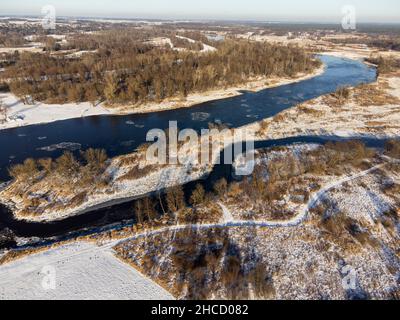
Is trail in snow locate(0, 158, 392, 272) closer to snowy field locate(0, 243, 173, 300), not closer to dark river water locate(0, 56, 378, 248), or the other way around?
snowy field locate(0, 243, 173, 300)

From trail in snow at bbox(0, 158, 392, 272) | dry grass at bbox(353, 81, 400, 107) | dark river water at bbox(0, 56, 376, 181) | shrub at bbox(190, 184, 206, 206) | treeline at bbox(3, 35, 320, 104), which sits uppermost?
treeline at bbox(3, 35, 320, 104)

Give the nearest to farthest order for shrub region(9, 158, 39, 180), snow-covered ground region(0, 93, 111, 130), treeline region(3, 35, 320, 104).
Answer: shrub region(9, 158, 39, 180) < snow-covered ground region(0, 93, 111, 130) < treeline region(3, 35, 320, 104)

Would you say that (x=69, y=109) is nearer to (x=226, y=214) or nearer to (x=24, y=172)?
(x=24, y=172)

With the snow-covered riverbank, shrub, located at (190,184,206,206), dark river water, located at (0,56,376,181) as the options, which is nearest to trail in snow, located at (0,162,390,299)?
shrub, located at (190,184,206,206)

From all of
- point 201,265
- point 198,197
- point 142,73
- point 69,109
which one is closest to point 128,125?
point 69,109

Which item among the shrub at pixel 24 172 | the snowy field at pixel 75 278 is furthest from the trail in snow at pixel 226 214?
the shrub at pixel 24 172

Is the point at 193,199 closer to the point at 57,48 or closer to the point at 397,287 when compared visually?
the point at 397,287
